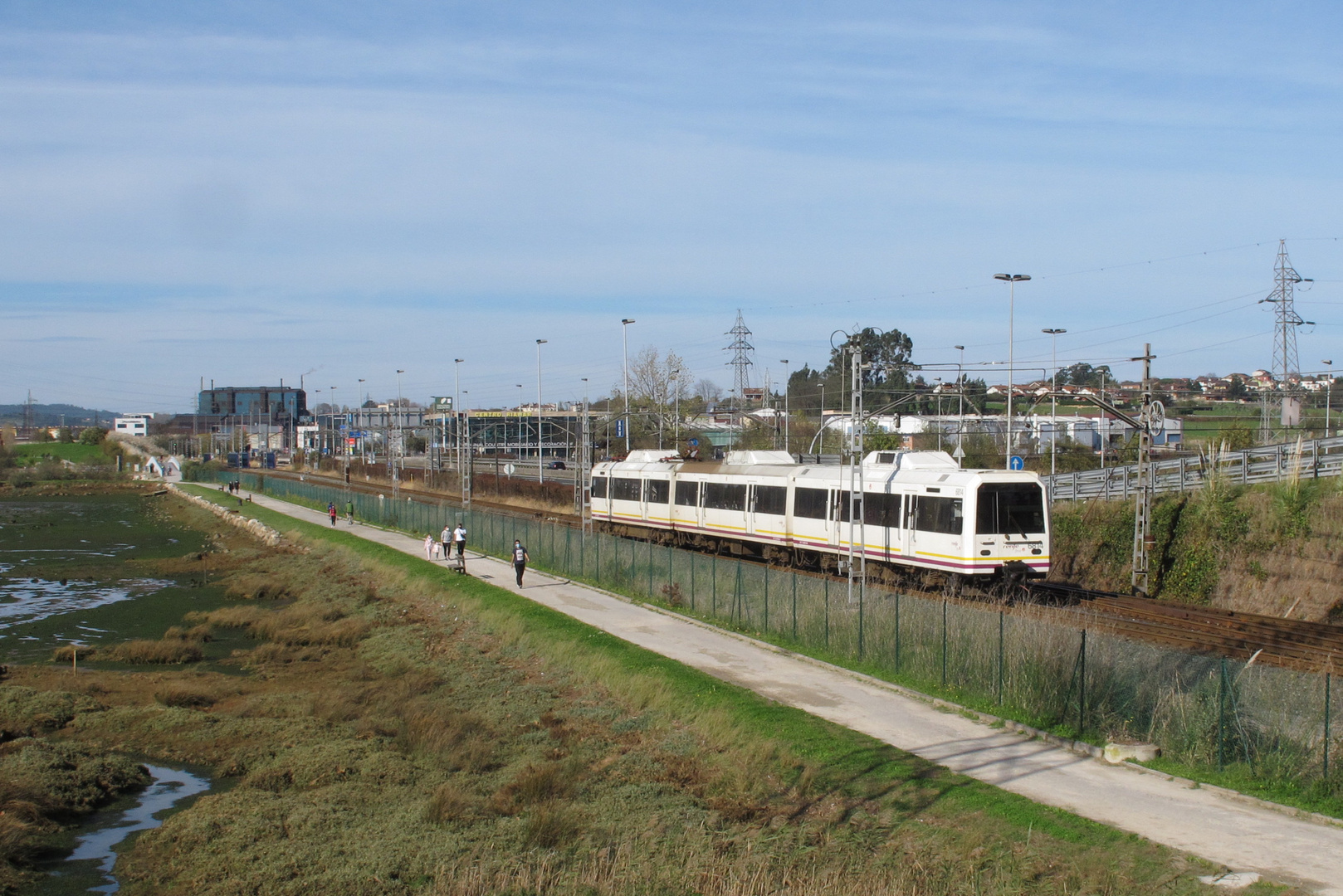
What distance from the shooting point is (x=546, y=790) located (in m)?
15.4

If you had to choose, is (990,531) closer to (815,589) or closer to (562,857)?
(815,589)

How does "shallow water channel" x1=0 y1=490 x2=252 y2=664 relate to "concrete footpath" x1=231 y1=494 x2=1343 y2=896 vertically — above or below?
below

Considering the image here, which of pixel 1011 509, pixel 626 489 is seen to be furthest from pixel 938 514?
pixel 626 489

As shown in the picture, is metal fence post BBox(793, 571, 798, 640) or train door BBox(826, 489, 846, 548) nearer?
metal fence post BBox(793, 571, 798, 640)

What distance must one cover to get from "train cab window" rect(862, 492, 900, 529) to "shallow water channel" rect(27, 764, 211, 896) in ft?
57.5

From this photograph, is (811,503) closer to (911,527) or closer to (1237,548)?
(911,527)

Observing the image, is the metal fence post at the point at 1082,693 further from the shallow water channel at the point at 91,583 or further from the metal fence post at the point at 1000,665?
the shallow water channel at the point at 91,583

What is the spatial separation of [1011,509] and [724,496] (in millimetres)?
14194

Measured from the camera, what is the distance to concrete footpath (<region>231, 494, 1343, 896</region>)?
10812mm

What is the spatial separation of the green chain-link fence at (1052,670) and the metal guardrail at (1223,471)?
33.2 ft

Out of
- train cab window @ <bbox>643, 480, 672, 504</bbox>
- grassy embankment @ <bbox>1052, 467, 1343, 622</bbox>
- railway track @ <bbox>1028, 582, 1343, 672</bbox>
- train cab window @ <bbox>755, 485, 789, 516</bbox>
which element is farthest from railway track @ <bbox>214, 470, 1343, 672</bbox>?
train cab window @ <bbox>643, 480, 672, 504</bbox>

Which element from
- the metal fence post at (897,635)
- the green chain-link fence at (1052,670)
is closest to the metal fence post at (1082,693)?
the green chain-link fence at (1052,670)

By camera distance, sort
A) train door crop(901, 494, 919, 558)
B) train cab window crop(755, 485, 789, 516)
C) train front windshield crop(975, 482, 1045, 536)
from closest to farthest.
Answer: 1. train front windshield crop(975, 482, 1045, 536)
2. train door crop(901, 494, 919, 558)
3. train cab window crop(755, 485, 789, 516)

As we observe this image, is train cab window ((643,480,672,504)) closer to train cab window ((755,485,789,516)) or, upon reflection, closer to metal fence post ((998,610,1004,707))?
train cab window ((755,485,789,516))
